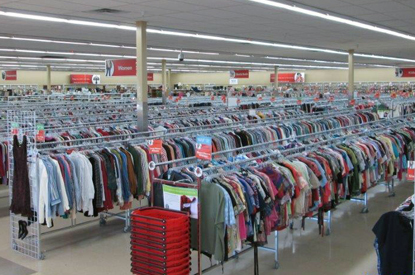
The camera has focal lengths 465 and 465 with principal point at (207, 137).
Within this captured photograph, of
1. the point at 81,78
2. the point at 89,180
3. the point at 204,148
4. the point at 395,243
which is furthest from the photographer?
the point at 81,78

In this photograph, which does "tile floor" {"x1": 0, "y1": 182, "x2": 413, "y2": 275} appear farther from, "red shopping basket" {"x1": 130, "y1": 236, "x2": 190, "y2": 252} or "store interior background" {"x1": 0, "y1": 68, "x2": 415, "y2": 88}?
"store interior background" {"x1": 0, "y1": 68, "x2": 415, "y2": 88}

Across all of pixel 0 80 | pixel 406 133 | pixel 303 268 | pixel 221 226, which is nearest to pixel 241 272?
pixel 303 268

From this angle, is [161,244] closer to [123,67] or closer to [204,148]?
[204,148]

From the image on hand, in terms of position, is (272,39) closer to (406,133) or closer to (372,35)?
(372,35)

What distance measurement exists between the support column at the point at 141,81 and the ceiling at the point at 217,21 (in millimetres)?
363

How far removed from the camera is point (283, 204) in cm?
585

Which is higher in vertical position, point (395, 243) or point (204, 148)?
point (204, 148)

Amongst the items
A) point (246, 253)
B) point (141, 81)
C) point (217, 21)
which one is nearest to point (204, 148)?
point (246, 253)

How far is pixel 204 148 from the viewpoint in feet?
16.9

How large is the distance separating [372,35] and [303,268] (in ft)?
33.5

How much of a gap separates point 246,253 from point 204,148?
2.35m

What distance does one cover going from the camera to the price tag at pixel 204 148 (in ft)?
16.7

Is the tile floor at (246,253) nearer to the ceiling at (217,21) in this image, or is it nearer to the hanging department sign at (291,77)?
the ceiling at (217,21)

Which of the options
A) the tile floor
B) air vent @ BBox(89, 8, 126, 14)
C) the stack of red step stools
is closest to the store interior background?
air vent @ BBox(89, 8, 126, 14)
